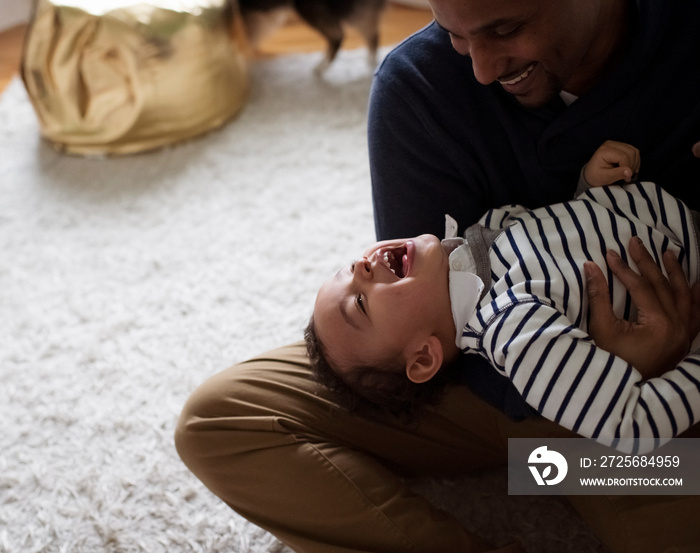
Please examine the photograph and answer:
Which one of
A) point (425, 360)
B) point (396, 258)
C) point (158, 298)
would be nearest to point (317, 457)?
point (425, 360)

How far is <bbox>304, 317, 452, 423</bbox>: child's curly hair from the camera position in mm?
1117

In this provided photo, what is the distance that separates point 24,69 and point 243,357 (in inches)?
52.2

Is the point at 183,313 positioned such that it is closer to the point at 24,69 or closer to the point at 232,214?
the point at 232,214

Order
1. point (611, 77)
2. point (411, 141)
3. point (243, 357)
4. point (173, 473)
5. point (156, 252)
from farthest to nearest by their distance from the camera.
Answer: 1. point (156, 252)
2. point (243, 357)
3. point (173, 473)
4. point (411, 141)
5. point (611, 77)

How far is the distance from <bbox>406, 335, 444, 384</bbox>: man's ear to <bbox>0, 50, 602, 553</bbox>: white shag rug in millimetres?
306

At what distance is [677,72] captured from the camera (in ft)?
3.51

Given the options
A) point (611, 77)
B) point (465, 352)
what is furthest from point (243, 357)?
point (611, 77)

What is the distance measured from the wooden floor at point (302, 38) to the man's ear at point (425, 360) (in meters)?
2.01

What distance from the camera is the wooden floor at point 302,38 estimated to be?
2.93m

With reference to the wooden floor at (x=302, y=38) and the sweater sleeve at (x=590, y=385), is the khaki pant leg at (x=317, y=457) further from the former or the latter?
the wooden floor at (x=302, y=38)

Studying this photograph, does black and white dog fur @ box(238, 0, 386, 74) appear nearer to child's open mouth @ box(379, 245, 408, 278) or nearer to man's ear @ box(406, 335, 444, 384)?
child's open mouth @ box(379, 245, 408, 278)

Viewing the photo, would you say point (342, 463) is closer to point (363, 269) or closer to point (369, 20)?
point (363, 269)

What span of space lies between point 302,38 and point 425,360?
2.24 m

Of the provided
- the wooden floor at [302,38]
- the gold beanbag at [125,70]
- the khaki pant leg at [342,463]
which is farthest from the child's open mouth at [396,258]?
the wooden floor at [302,38]
